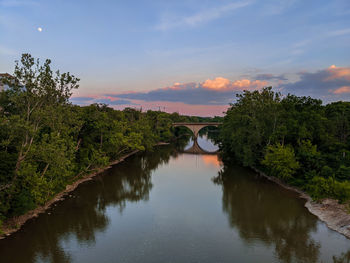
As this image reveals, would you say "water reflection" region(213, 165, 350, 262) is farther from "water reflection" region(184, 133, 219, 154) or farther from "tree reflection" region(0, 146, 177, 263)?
"water reflection" region(184, 133, 219, 154)

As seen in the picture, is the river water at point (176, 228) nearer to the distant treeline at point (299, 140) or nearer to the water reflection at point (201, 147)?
the distant treeline at point (299, 140)

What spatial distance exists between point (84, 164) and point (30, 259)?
69.1 ft

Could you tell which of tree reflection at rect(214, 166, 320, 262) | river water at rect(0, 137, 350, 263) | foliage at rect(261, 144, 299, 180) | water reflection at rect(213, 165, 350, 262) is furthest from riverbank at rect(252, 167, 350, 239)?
foliage at rect(261, 144, 299, 180)

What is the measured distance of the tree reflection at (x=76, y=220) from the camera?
1875cm

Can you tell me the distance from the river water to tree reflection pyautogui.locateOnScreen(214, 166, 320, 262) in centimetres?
7

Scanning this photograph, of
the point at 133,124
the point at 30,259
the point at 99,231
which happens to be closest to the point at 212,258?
the point at 99,231

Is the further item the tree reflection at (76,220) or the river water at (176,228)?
the tree reflection at (76,220)

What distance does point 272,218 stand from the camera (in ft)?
84.2

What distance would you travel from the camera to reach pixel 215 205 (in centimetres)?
2919

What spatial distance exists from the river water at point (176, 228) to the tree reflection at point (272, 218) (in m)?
0.07

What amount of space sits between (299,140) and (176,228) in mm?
23826

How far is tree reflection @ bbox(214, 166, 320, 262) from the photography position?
64.8ft

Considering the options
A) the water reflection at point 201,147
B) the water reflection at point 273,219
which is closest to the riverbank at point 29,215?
the water reflection at point 273,219

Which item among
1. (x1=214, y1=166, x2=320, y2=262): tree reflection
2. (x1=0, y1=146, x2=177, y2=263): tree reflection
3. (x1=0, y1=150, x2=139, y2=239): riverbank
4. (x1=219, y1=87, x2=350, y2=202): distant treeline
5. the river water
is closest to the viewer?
the river water
